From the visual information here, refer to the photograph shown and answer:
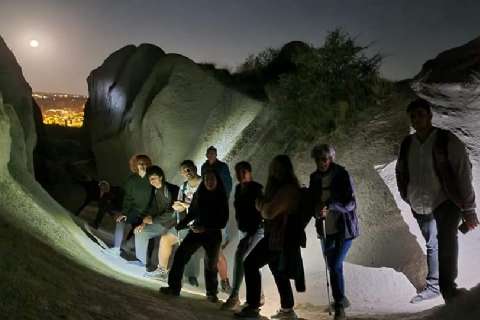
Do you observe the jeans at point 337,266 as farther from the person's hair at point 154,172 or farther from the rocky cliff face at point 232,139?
the person's hair at point 154,172

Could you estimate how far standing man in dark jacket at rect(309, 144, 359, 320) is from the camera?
593 cm

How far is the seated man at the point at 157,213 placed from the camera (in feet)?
27.6

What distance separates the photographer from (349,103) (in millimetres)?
11062

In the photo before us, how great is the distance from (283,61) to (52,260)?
41.1 ft

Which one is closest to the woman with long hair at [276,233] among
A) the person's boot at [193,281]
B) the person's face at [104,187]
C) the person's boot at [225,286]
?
the person's boot at [225,286]

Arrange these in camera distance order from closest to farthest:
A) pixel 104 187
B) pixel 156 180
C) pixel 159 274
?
pixel 159 274 → pixel 156 180 → pixel 104 187

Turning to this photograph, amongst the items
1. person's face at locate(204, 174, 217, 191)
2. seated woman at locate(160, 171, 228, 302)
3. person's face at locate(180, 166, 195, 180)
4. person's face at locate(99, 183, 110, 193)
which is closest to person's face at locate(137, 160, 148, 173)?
person's face at locate(180, 166, 195, 180)

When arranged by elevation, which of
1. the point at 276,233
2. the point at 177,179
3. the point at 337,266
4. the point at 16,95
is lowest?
the point at 337,266

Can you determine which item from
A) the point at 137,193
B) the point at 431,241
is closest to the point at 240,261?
the point at 431,241

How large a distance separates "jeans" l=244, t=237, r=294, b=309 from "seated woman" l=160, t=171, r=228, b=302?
2.74 feet

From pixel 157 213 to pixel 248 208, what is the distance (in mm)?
2532

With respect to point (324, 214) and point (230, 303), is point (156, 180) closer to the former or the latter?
point (230, 303)

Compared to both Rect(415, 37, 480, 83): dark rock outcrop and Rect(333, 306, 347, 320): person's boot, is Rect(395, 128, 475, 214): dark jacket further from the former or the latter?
Rect(415, 37, 480, 83): dark rock outcrop

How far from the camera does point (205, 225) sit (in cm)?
647
